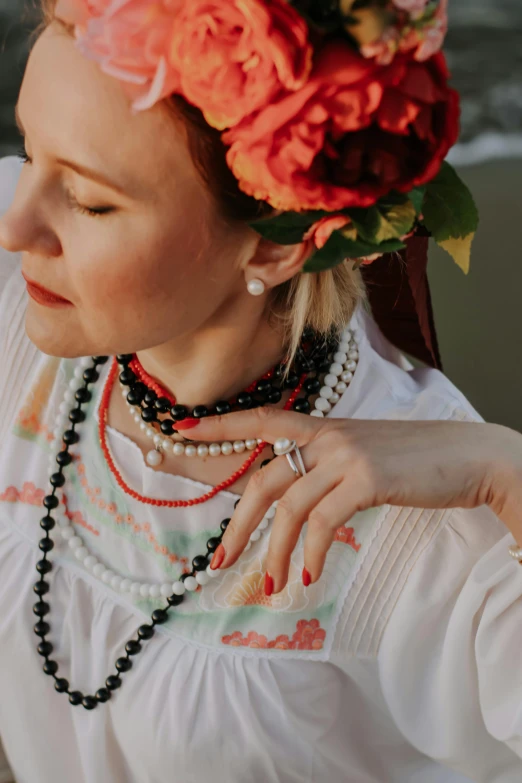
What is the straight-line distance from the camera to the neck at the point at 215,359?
0.93m

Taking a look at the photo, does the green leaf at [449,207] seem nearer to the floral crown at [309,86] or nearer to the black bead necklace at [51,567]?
the floral crown at [309,86]

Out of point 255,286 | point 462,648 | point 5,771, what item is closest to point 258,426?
point 255,286

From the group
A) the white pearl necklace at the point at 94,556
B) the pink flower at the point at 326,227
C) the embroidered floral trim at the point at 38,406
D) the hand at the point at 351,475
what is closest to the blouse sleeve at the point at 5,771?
the white pearl necklace at the point at 94,556

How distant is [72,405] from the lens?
3.54 feet

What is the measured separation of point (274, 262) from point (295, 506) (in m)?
0.25

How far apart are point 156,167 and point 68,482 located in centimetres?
49

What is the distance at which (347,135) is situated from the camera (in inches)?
25.1

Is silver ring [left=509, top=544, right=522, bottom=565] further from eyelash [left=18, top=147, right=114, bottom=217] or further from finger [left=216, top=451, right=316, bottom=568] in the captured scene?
eyelash [left=18, top=147, right=114, bottom=217]

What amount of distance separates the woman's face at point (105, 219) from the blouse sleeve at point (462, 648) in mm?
404

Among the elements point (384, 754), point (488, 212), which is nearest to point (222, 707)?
point (384, 754)

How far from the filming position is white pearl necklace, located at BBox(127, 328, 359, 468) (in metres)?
0.99

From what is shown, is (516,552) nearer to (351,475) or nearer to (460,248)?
(351,475)

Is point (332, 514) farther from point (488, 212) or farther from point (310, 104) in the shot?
point (488, 212)

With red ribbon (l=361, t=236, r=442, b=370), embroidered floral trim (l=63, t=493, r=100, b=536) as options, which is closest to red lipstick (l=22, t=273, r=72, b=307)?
embroidered floral trim (l=63, t=493, r=100, b=536)
